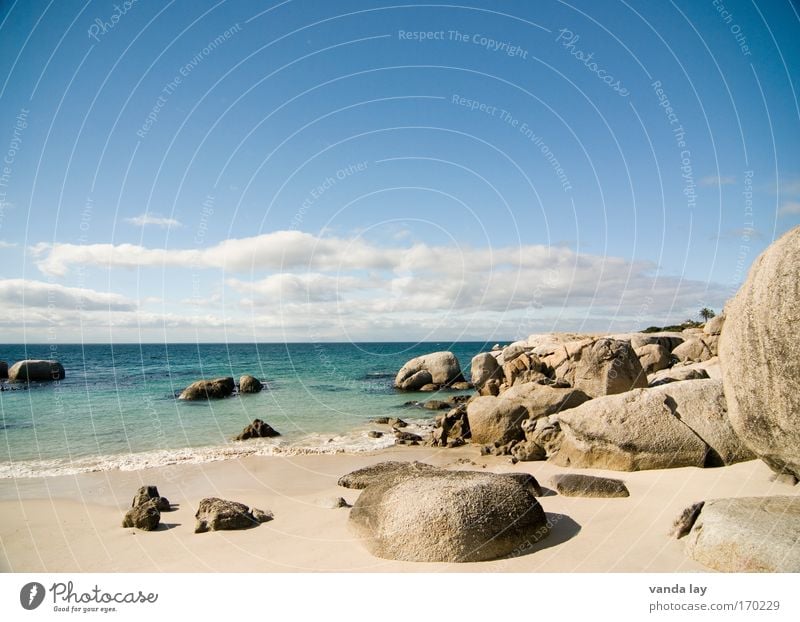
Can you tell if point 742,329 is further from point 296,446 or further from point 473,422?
point 296,446

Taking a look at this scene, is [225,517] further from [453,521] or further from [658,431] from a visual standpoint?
Result: [658,431]

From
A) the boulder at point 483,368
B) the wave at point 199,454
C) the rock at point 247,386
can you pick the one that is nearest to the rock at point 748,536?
the wave at point 199,454

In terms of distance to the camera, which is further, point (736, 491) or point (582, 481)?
point (582, 481)

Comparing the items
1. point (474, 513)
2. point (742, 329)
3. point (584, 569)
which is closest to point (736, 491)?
point (742, 329)

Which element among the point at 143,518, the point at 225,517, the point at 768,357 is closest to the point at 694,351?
the point at 768,357

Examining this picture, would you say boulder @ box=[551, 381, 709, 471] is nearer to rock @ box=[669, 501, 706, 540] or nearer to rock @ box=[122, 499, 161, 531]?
rock @ box=[669, 501, 706, 540]

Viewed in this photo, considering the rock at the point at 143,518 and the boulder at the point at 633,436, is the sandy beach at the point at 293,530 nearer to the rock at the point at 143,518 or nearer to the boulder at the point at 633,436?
the rock at the point at 143,518

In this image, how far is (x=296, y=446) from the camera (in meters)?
16.8

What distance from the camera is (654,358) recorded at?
2342cm

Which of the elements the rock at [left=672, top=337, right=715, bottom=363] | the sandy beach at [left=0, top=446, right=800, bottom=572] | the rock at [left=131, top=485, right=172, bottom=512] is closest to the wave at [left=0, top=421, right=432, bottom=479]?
the sandy beach at [left=0, top=446, right=800, bottom=572]

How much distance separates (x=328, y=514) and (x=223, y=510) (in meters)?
1.78

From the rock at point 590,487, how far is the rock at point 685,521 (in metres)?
1.76

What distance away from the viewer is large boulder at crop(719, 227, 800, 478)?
6156 millimetres

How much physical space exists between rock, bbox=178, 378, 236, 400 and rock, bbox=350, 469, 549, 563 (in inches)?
1033
